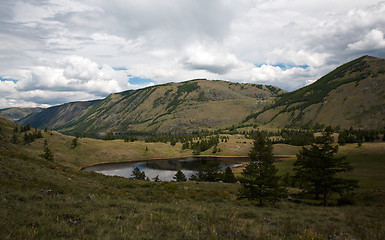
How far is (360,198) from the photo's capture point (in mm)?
32688

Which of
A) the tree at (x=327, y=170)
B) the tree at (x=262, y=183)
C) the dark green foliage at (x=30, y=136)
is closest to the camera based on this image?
the tree at (x=262, y=183)

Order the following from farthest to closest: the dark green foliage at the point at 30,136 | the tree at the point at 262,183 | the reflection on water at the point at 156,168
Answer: the dark green foliage at the point at 30,136, the reflection on water at the point at 156,168, the tree at the point at 262,183

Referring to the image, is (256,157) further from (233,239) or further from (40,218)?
(40,218)

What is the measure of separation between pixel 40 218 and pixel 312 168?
35188mm

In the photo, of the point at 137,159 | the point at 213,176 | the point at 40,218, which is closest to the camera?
A: the point at 40,218

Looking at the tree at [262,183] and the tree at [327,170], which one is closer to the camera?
the tree at [262,183]

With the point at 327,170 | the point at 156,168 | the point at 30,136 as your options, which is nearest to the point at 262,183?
the point at 327,170

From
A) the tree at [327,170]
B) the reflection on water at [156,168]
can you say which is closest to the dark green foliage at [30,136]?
the reflection on water at [156,168]

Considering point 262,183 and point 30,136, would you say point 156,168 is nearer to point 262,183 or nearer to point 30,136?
point 30,136

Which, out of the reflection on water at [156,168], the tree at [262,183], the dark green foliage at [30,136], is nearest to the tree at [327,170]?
the tree at [262,183]

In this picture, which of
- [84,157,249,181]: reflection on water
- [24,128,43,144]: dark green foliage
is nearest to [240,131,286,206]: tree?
[84,157,249,181]: reflection on water

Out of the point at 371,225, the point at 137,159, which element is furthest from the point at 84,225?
the point at 137,159

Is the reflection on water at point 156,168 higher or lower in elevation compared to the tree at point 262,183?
lower

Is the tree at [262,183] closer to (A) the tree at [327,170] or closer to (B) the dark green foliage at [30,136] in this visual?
(A) the tree at [327,170]
